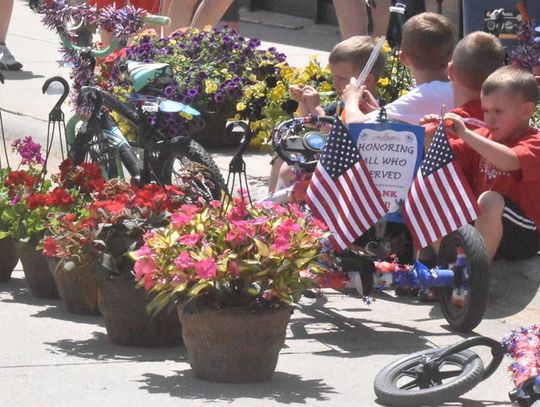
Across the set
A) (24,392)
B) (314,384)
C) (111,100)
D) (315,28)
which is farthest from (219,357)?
(315,28)

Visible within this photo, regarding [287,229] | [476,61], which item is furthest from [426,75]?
[287,229]

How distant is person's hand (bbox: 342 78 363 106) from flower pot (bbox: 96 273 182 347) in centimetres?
145

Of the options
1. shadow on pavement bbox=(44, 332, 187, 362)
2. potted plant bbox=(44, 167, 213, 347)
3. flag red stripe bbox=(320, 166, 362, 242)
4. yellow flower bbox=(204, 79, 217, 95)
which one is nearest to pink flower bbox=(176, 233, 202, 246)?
potted plant bbox=(44, 167, 213, 347)

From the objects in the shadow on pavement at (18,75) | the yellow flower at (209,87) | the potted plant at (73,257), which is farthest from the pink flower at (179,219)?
the shadow on pavement at (18,75)

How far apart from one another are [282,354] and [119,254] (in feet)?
2.60

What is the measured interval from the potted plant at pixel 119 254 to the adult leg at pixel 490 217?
4.70 ft

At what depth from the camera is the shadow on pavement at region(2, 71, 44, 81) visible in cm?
1247

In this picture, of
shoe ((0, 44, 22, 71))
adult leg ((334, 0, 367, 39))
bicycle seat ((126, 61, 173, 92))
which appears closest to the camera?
bicycle seat ((126, 61, 173, 92))

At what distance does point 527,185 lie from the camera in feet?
20.4

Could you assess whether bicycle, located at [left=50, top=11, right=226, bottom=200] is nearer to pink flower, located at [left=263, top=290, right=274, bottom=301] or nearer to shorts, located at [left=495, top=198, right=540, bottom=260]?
shorts, located at [left=495, top=198, right=540, bottom=260]

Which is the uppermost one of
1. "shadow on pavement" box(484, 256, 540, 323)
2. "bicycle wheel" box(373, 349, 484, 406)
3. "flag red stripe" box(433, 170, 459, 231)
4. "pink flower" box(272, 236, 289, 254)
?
A: "flag red stripe" box(433, 170, 459, 231)

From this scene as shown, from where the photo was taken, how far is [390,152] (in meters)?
6.11

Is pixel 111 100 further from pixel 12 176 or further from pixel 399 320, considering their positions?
pixel 399 320

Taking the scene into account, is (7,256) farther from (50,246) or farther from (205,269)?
(205,269)
